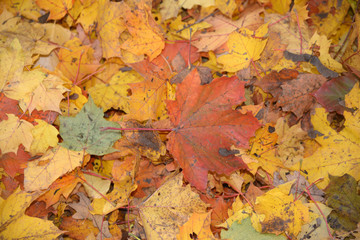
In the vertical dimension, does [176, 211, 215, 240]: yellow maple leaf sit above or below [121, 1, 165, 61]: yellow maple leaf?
below

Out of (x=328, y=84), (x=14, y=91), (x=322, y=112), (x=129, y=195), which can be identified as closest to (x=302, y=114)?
(x=322, y=112)


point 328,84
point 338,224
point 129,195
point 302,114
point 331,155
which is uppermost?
point 328,84

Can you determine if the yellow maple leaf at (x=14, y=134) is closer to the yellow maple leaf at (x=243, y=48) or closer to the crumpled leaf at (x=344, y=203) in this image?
A: the yellow maple leaf at (x=243, y=48)

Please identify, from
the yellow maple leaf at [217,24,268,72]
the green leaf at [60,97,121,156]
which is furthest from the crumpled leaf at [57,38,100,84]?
the yellow maple leaf at [217,24,268,72]

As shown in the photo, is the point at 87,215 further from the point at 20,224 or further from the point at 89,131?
the point at 89,131

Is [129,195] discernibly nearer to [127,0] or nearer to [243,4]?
[127,0]

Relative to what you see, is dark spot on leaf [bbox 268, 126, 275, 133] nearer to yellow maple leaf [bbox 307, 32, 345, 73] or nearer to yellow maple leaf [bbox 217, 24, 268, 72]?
yellow maple leaf [bbox 217, 24, 268, 72]
